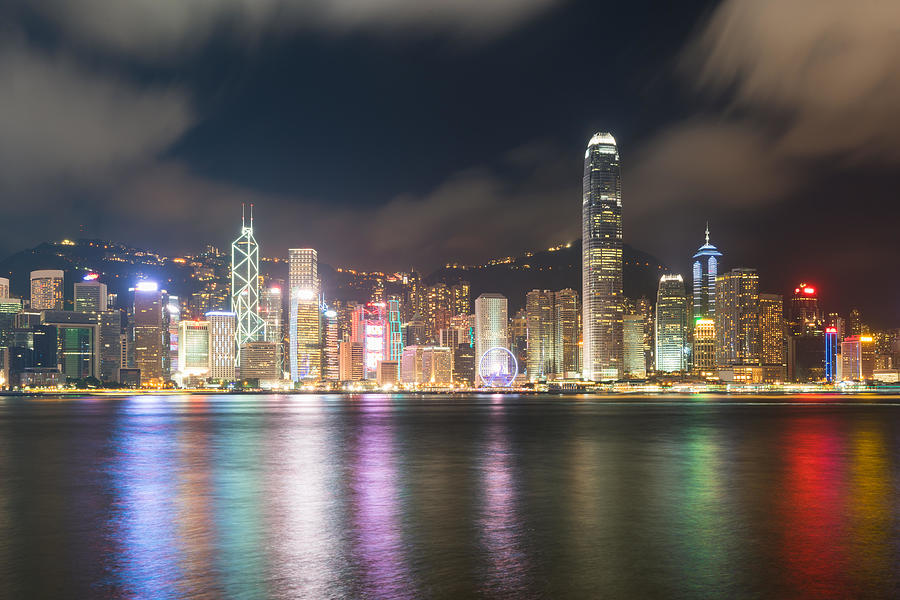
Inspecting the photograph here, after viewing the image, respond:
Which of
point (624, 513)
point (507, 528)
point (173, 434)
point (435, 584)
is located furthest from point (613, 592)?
point (173, 434)

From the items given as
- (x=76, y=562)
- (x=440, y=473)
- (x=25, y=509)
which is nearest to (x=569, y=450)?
(x=440, y=473)

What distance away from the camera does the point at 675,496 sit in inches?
1599

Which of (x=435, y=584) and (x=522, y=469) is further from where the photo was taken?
(x=522, y=469)

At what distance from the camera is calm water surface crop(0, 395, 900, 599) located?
76.4ft

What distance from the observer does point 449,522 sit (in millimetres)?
33125

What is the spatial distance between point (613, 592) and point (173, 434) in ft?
250

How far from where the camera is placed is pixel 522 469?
53719 millimetres

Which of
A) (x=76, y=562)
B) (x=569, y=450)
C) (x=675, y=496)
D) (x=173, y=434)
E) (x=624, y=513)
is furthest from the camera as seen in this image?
(x=173, y=434)

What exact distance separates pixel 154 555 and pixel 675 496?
84.2ft

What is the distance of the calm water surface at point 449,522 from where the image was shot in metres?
23.3

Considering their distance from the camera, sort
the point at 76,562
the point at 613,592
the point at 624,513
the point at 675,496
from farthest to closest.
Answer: the point at 675,496 → the point at 624,513 → the point at 76,562 → the point at 613,592

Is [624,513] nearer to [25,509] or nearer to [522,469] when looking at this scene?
[522,469]

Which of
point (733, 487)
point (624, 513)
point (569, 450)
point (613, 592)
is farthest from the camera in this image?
point (569, 450)

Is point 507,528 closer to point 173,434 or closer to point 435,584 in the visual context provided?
point 435,584
